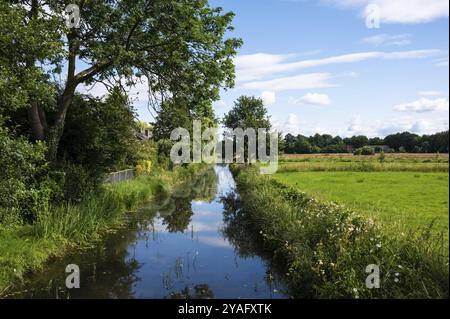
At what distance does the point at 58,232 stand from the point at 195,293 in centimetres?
517

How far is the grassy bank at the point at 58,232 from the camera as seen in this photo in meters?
9.45

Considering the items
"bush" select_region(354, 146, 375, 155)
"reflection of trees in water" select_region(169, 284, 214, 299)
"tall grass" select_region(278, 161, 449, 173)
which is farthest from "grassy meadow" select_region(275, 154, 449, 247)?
"reflection of trees in water" select_region(169, 284, 214, 299)

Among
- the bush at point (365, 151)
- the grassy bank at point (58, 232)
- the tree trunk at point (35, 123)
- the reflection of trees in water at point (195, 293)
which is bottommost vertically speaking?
the reflection of trees in water at point (195, 293)

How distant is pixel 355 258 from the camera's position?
7328 millimetres

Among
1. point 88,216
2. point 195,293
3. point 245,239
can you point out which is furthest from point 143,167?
point 195,293

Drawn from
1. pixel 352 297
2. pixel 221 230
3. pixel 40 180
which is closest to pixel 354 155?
pixel 221 230

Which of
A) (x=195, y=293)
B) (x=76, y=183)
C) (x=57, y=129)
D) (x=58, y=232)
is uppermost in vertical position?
(x=57, y=129)

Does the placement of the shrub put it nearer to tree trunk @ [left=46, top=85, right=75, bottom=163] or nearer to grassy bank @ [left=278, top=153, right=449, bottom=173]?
tree trunk @ [left=46, top=85, right=75, bottom=163]

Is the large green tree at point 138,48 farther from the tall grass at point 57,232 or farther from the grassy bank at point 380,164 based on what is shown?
the grassy bank at point 380,164

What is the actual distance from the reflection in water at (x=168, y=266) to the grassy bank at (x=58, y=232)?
34 cm

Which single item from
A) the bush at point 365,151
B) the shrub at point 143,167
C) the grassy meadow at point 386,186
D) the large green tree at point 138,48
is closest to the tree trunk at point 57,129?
the large green tree at point 138,48

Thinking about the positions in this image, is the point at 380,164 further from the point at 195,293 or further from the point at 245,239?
the point at 195,293

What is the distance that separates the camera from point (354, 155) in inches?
2141
